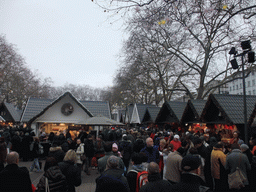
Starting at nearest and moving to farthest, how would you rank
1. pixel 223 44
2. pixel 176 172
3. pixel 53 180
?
pixel 53 180, pixel 176 172, pixel 223 44

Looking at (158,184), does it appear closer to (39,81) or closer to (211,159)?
(211,159)

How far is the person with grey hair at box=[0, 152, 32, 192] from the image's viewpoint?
396cm

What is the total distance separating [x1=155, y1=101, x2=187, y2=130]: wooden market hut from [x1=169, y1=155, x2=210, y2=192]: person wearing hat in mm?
16182

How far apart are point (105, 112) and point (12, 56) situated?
21835 millimetres

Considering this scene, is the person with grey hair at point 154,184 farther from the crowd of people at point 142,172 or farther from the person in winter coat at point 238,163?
the person in winter coat at point 238,163

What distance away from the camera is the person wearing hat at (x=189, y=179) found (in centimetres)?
344

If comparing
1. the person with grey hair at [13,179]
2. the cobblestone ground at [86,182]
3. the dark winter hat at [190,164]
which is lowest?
the cobblestone ground at [86,182]

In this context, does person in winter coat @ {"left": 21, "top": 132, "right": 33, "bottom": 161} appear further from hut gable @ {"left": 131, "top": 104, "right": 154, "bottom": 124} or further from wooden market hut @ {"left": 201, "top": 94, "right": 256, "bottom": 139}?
hut gable @ {"left": 131, "top": 104, "right": 154, "bottom": 124}

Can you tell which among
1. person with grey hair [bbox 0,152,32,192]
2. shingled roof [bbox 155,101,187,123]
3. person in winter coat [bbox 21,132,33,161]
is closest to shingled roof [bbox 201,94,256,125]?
shingled roof [bbox 155,101,187,123]

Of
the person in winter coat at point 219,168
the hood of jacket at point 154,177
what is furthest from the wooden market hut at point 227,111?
the hood of jacket at point 154,177

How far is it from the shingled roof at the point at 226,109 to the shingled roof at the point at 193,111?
0.91 metres

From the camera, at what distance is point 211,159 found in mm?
7035

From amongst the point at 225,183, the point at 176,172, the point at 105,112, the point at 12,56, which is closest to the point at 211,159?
the point at 225,183

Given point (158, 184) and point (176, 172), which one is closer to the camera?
point (158, 184)
